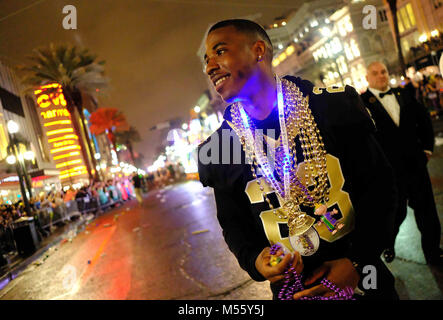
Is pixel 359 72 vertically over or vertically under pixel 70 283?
over

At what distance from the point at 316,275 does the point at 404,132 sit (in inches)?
118

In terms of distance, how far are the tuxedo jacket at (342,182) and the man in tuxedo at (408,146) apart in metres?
2.47

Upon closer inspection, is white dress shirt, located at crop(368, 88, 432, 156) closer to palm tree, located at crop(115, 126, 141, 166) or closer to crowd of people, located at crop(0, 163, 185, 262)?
crowd of people, located at crop(0, 163, 185, 262)

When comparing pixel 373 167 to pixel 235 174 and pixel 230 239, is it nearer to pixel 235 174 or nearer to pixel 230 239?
pixel 235 174

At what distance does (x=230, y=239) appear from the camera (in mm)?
1867

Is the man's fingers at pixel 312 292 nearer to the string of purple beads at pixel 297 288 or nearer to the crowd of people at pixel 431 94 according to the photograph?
the string of purple beads at pixel 297 288

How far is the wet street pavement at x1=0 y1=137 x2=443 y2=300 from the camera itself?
3992mm

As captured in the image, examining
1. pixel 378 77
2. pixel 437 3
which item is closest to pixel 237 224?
pixel 378 77

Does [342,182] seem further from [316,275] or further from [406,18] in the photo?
[406,18]

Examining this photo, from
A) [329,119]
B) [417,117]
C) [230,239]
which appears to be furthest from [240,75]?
[417,117]

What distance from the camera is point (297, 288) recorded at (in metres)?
1.58

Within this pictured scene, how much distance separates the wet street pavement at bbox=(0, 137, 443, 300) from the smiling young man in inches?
84.1

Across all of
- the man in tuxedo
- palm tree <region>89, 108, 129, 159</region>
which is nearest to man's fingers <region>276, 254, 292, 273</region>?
the man in tuxedo
